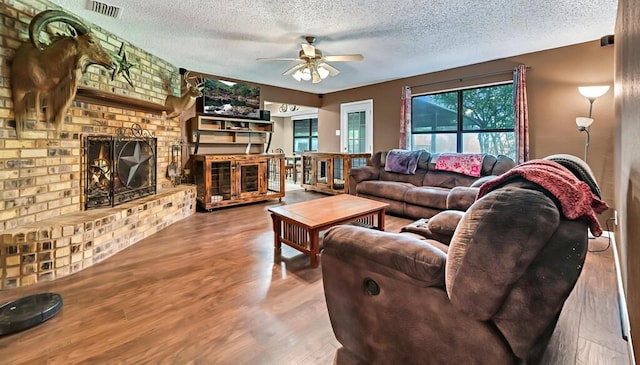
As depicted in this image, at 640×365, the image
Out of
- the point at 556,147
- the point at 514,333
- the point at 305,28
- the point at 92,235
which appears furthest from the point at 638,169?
the point at 92,235

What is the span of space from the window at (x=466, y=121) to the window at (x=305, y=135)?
16.5 feet

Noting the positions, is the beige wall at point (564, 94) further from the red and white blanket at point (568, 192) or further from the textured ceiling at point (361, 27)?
the red and white blanket at point (568, 192)

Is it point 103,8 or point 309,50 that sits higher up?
point 103,8

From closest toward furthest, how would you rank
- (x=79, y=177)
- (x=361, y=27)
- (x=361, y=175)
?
(x=79, y=177), (x=361, y=27), (x=361, y=175)

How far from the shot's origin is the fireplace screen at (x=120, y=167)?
3.14m

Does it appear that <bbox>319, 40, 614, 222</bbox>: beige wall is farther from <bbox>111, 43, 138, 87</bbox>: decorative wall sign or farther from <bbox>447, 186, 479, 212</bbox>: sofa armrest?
<bbox>111, 43, 138, 87</bbox>: decorative wall sign

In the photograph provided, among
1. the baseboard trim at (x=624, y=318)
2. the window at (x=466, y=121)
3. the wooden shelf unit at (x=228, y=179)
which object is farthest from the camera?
the wooden shelf unit at (x=228, y=179)

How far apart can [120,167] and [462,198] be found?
3.99 m

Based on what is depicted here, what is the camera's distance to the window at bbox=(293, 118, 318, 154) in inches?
410

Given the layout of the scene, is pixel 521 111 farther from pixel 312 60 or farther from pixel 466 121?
pixel 312 60

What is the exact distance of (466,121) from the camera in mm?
5090

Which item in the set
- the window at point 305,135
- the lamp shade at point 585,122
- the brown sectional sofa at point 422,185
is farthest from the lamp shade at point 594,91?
the window at point 305,135

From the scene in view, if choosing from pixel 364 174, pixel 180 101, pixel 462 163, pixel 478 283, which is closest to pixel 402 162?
pixel 364 174

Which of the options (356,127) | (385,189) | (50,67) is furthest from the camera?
(356,127)
